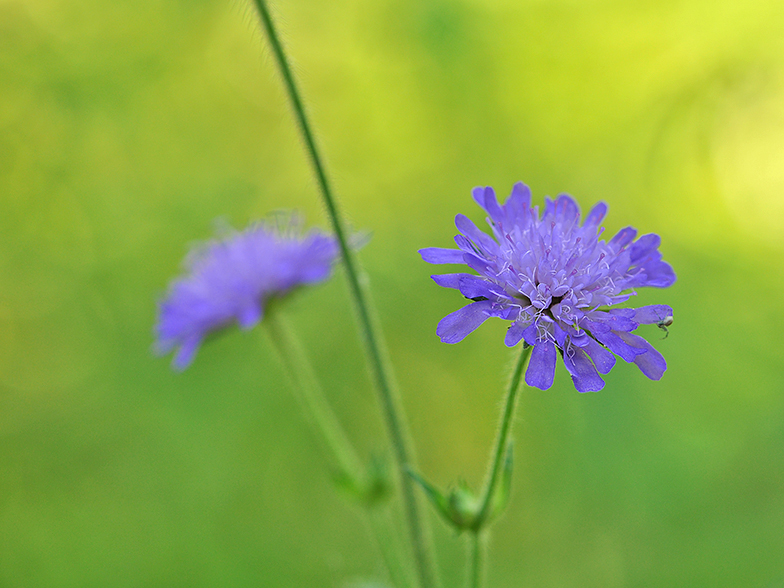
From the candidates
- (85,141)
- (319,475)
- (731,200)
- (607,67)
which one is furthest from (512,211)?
(85,141)

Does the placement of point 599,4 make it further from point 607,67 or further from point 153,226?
point 153,226

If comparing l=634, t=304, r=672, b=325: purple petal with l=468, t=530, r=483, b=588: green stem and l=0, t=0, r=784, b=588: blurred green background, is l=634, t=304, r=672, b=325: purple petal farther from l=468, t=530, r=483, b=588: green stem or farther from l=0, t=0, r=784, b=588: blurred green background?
l=0, t=0, r=784, b=588: blurred green background

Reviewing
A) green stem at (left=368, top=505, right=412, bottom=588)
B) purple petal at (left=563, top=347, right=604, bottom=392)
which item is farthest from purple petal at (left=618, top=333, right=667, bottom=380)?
green stem at (left=368, top=505, right=412, bottom=588)

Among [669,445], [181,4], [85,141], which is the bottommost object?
[669,445]

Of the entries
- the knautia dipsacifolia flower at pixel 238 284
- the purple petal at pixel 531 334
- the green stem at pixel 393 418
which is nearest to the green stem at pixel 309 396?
the knautia dipsacifolia flower at pixel 238 284

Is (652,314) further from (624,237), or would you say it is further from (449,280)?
(449,280)

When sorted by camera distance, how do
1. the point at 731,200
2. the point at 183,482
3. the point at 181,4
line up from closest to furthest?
the point at 183,482, the point at 731,200, the point at 181,4
